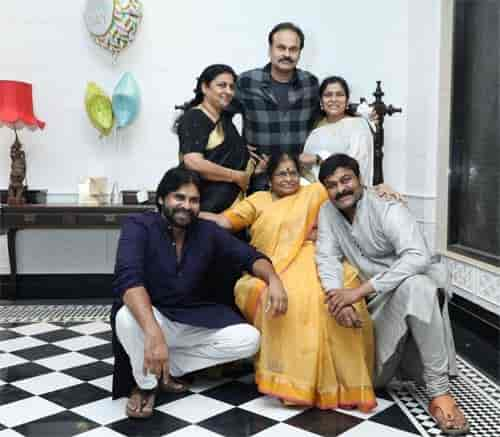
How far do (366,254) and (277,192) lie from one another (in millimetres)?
547

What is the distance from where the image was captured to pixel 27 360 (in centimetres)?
311

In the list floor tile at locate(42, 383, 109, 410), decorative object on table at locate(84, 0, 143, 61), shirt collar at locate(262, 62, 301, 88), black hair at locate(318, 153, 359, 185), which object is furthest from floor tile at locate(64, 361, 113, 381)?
decorative object on table at locate(84, 0, 143, 61)

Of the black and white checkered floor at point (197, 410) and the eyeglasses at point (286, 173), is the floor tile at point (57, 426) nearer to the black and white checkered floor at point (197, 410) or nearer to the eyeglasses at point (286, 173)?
the black and white checkered floor at point (197, 410)

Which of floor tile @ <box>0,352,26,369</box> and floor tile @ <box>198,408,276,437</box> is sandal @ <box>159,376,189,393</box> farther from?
floor tile @ <box>0,352,26,369</box>

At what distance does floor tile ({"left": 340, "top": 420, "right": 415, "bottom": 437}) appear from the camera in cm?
218

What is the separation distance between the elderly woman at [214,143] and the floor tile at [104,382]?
3.17 feet

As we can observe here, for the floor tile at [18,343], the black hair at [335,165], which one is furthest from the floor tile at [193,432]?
the floor tile at [18,343]

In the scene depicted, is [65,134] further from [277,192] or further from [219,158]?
[277,192]

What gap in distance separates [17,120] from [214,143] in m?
2.03

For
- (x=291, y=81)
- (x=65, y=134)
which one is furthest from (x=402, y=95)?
(x=65, y=134)

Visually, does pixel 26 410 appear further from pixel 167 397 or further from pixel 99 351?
pixel 99 351

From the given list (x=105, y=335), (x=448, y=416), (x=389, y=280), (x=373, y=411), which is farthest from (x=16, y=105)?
(x=448, y=416)

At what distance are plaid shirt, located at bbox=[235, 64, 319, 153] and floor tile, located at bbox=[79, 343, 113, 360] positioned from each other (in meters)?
1.43

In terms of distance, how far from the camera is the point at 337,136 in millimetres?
3035
